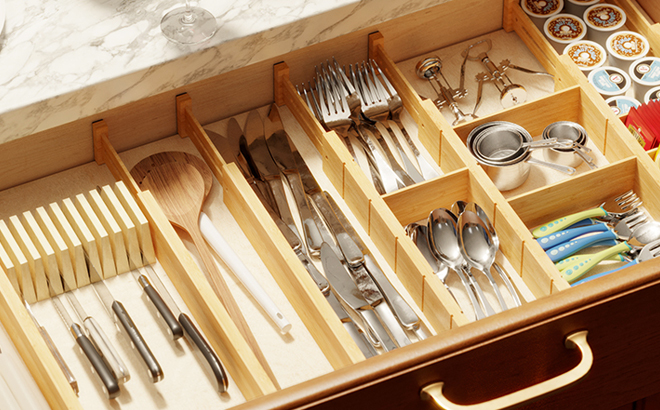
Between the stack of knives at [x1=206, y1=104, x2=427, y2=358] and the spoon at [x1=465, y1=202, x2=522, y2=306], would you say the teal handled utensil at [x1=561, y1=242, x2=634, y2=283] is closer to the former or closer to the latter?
the spoon at [x1=465, y1=202, x2=522, y2=306]

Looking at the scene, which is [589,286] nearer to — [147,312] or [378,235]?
[378,235]

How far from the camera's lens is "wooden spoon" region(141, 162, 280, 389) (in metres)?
1.21

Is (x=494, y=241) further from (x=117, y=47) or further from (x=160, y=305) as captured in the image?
(x=117, y=47)

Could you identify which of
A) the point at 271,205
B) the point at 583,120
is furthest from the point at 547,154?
the point at 271,205

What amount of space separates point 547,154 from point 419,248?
29 cm

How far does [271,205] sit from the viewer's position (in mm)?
1306

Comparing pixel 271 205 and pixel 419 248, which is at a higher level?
pixel 271 205

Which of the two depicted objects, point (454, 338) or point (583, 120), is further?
point (583, 120)

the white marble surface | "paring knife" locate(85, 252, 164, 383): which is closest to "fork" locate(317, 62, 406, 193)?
the white marble surface

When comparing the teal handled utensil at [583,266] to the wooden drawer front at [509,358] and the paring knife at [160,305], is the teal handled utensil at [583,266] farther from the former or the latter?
the paring knife at [160,305]

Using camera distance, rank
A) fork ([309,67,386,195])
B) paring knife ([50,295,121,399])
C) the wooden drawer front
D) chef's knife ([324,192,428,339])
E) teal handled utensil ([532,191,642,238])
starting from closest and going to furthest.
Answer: the wooden drawer front < paring knife ([50,295,121,399]) < chef's knife ([324,192,428,339]) < teal handled utensil ([532,191,642,238]) < fork ([309,67,386,195])

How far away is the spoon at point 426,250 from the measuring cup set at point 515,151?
0.15 metres

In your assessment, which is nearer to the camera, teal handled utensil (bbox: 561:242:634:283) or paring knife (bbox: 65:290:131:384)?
paring knife (bbox: 65:290:131:384)

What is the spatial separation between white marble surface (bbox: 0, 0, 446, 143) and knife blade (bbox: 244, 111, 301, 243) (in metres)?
0.14
